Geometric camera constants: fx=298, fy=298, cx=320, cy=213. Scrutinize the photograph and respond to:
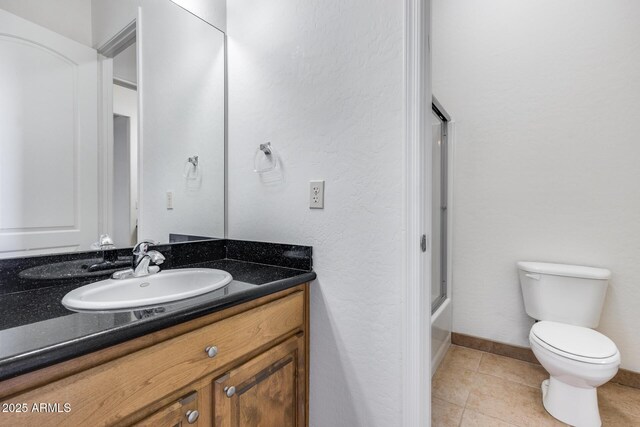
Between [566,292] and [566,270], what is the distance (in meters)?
0.13

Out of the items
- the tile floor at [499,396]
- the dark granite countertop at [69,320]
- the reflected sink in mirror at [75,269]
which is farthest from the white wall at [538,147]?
the reflected sink in mirror at [75,269]

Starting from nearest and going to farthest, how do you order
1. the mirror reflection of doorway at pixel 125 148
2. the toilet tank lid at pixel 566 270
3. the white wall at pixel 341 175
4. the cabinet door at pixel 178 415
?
1. the cabinet door at pixel 178 415
2. the white wall at pixel 341 175
3. the mirror reflection of doorway at pixel 125 148
4. the toilet tank lid at pixel 566 270

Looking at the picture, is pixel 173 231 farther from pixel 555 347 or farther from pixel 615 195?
pixel 615 195

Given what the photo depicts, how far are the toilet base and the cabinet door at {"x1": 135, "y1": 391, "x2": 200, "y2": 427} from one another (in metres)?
1.76

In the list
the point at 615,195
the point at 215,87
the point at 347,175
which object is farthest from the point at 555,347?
the point at 215,87

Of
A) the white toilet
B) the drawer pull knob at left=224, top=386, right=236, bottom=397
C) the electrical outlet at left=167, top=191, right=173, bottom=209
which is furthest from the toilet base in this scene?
the electrical outlet at left=167, top=191, right=173, bottom=209

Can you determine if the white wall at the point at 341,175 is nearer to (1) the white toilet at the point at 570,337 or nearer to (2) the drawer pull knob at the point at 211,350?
(2) the drawer pull knob at the point at 211,350

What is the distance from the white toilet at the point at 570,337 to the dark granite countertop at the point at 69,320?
1.40m

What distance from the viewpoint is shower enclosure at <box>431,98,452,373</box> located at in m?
1.99

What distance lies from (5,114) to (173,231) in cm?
67

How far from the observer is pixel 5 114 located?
92 cm

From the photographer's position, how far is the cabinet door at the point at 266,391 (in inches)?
33.8

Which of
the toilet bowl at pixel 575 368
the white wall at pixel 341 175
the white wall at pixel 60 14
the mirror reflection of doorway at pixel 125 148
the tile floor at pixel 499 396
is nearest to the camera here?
the white wall at pixel 60 14

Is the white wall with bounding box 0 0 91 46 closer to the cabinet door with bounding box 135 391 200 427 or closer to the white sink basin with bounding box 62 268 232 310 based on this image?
the white sink basin with bounding box 62 268 232 310
